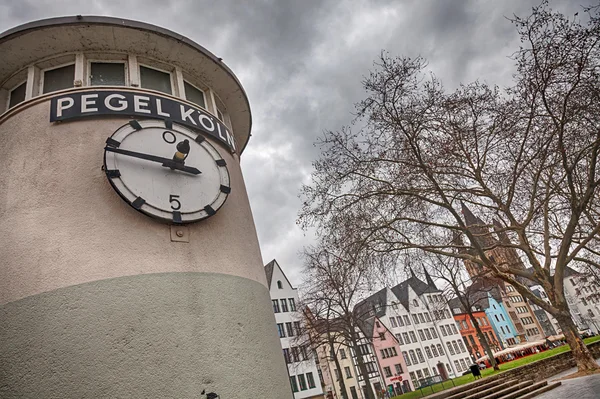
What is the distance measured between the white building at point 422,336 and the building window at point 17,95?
50158mm

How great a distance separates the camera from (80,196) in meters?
4.12

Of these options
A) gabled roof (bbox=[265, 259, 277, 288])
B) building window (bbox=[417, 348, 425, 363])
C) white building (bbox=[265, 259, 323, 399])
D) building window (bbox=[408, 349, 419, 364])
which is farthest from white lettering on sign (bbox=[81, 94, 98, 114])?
building window (bbox=[417, 348, 425, 363])

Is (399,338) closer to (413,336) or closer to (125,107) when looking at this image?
(413,336)

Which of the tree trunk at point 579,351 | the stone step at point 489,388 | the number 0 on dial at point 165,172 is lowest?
the stone step at point 489,388

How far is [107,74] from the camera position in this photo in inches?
218

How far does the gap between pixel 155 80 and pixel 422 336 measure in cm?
5904

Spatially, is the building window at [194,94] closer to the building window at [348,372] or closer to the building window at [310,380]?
the building window at [310,380]

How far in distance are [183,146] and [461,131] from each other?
13.1 metres

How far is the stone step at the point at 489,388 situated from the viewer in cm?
1305

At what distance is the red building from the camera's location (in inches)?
2333

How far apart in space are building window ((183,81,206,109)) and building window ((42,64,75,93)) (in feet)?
5.77

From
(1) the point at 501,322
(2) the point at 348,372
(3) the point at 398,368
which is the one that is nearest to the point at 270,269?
(2) the point at 348,372

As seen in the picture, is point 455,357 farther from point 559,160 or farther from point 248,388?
point 248,388

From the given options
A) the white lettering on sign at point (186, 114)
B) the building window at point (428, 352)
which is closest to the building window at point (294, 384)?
the building window at point (428, 352)
